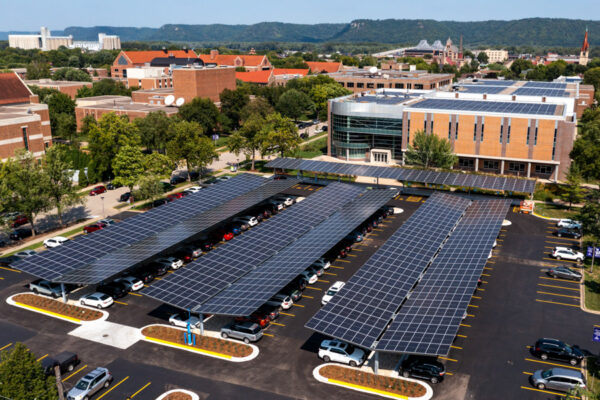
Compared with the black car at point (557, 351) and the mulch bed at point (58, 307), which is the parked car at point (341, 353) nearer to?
the black car at point (557, 351)

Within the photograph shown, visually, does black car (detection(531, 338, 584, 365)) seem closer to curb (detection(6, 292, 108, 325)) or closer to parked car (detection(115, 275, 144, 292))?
parked car (detection(115, 275, 144, 292))

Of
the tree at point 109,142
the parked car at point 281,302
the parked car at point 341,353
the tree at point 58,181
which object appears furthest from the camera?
the tree at point 109,142

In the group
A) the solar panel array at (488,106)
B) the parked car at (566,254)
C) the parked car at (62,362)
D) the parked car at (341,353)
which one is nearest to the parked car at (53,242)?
the parked car at (62,362)

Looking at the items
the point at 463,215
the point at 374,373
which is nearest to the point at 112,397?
Answer: the point at 374,373

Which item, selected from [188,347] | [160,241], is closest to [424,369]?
[188,347]

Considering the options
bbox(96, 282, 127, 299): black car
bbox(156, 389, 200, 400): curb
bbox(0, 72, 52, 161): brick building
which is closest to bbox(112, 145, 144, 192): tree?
bbox(0, 72, 52, 161): brick building

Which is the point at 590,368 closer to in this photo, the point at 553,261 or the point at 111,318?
the point at 553,261
